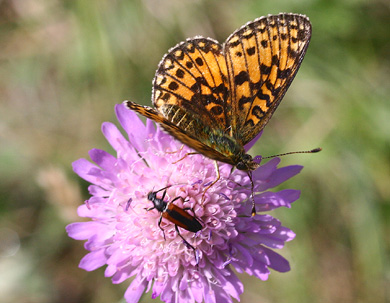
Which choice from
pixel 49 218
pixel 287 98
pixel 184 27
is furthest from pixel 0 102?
pixel 287 98

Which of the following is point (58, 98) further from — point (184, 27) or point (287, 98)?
point (287, 98)

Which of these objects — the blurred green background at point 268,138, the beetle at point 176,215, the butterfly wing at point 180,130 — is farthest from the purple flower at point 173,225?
the blurred green background at point 268,138

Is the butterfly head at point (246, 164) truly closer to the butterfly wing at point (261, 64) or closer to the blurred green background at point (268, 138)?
the butterfly wing at point (261, 64)

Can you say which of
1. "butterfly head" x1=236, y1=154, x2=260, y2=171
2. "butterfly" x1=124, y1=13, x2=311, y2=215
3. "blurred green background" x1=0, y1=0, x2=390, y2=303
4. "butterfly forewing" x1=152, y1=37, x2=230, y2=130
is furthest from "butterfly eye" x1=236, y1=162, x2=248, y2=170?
"blurred green background" x1=0, y1=0, x2=390, y2=303

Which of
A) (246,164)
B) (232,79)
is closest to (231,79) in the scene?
(232,79)

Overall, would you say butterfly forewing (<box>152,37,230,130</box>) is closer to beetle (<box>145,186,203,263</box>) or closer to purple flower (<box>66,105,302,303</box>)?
purple flower (<box>66,105,302,303</box>)

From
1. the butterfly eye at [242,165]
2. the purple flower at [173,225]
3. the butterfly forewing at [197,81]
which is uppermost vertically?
the butterfly forewing at [197,81]
